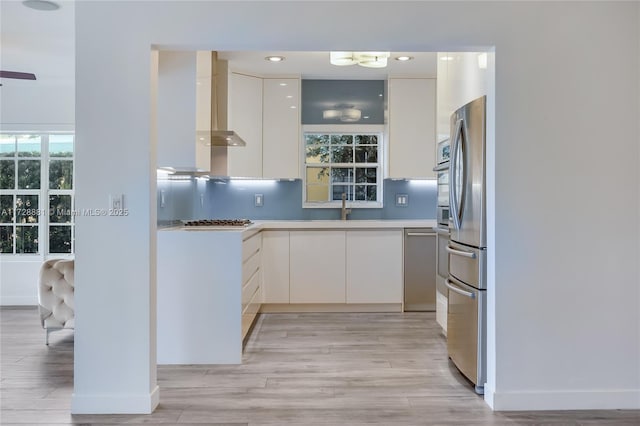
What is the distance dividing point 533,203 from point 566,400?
1.08 meters

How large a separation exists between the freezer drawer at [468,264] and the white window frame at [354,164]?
89.5 inches

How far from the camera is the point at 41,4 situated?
3.01 metres

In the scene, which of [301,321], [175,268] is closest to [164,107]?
[175,268]

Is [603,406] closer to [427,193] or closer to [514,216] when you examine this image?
[514,216]

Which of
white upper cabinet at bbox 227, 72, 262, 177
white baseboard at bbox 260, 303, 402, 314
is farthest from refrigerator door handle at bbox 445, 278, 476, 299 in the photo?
white upper cabinet at bbox 227, 72, 262, 177

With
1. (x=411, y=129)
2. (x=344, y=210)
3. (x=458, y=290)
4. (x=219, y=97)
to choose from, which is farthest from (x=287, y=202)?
(x=458, y=290)

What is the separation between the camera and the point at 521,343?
8.16ft

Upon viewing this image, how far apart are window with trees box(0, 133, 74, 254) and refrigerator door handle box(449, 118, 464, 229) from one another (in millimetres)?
4340

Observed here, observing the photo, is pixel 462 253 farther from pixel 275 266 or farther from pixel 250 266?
pixel 275 266

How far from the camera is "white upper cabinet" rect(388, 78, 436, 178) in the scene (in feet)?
16.5

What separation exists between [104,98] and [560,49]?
246 cm

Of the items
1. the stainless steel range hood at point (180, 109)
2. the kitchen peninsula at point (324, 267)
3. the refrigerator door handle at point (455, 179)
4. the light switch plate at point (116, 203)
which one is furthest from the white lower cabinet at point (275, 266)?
the light switch plate at point (116, 203)

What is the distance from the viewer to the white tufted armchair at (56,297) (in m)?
3.72

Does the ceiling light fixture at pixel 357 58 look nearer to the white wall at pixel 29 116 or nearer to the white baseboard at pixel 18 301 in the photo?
the white wall at pixel 29 116
